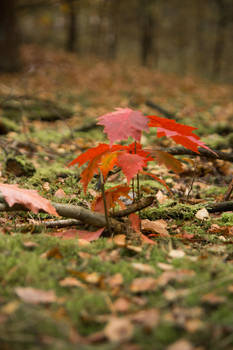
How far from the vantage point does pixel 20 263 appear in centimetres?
143

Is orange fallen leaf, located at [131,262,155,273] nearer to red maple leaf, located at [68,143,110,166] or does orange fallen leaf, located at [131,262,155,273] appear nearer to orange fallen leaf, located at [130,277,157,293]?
orange fallen leaf, located at [130,277,157,293]


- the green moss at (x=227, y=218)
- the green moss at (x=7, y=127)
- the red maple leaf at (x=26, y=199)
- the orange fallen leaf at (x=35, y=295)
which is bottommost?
the green moss at (x=227, y=218)

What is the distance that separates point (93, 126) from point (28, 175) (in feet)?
7.33

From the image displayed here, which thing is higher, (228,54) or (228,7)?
(228,7)

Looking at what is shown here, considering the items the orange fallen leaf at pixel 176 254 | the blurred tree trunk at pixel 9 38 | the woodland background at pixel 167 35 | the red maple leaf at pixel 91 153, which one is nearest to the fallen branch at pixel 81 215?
the red maple leaf at pixel 91 153

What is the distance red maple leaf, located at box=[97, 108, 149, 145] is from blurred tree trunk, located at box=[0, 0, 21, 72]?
9.35 meters

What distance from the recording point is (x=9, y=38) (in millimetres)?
9594

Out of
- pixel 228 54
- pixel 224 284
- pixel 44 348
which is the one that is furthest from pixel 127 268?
pixel 228 54

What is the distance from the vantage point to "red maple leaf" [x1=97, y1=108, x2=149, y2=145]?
1.49 metres

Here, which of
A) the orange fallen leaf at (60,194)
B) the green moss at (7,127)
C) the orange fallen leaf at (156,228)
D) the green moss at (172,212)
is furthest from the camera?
the green moss at (7,127)

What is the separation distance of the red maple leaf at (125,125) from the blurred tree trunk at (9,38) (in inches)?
368

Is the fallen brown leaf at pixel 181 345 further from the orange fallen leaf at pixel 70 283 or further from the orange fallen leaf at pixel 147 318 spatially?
the orange fallen leaf at pixel 70 283

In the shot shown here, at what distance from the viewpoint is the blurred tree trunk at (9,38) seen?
938 cm

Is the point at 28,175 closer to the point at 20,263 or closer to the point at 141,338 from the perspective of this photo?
the point at 20,263
